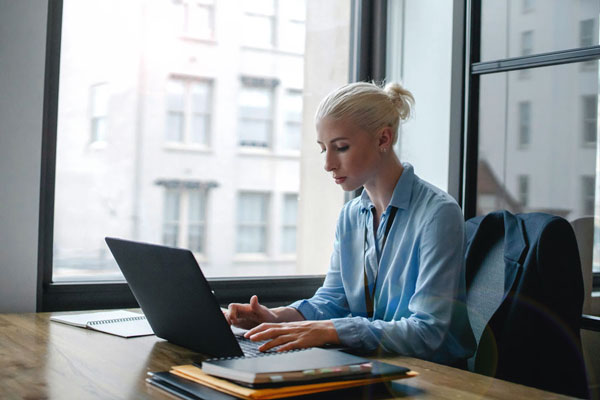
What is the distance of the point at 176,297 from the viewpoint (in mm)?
1395

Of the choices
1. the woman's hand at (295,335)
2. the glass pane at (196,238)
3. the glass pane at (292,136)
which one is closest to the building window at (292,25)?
the glass pane at (292,136)

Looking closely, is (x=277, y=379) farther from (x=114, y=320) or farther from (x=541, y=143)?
(x=541, y=143)

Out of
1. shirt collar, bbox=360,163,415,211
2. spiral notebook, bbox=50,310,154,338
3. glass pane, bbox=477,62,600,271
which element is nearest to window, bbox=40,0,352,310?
spiral notebook, bbox=50,310,154,338

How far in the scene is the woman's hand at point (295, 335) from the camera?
138cm

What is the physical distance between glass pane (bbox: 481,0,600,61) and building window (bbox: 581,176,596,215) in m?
0.40

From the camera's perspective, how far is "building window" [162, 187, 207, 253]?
98.2 inches

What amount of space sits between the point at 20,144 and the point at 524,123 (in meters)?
1.57

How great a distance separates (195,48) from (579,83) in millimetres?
1300

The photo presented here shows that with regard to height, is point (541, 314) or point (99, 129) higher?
point (99, 129)

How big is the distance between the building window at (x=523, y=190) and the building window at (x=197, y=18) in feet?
3.94

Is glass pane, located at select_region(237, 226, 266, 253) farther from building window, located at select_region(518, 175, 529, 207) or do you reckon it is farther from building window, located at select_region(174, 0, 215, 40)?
building window, located at select_region(518, 175, 529, 207)

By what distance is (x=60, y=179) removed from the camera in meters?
2.29

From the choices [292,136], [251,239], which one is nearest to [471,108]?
[292,136]

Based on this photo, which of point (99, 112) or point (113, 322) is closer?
point (113, 322)
